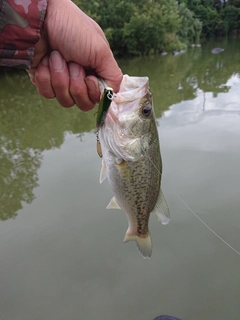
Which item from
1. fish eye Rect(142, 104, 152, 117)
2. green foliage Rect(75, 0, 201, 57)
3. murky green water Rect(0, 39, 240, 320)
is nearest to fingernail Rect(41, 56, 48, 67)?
fish eye Rect(142, 104, 152, 117)

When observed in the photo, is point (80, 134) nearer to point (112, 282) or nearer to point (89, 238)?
point (89, 238)

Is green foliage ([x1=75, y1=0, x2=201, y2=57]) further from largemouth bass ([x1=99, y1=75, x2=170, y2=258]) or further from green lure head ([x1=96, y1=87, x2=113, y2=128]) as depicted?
green lure head ([x1=96, y1=87, x2=113, y2=128])

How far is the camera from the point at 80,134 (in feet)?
24.3

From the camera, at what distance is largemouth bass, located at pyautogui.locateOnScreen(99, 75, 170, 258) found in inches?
63.2

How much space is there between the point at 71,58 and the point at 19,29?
0.85ft

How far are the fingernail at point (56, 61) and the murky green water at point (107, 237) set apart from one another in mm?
2416

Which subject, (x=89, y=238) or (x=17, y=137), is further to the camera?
(x=17, y=137)

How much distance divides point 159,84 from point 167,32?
17.1 metres

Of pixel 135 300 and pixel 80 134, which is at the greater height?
pixel 135 300

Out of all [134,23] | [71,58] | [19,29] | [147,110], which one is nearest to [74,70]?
[71,58]

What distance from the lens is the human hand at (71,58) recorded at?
140 centimetres

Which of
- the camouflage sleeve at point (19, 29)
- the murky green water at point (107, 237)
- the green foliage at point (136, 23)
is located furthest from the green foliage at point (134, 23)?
the camouflage sleeve at point (19, 29)

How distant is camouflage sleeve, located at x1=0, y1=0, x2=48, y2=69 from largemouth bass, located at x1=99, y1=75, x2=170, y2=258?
1.52ft

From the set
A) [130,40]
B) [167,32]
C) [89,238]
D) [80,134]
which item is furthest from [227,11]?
[89,238]
